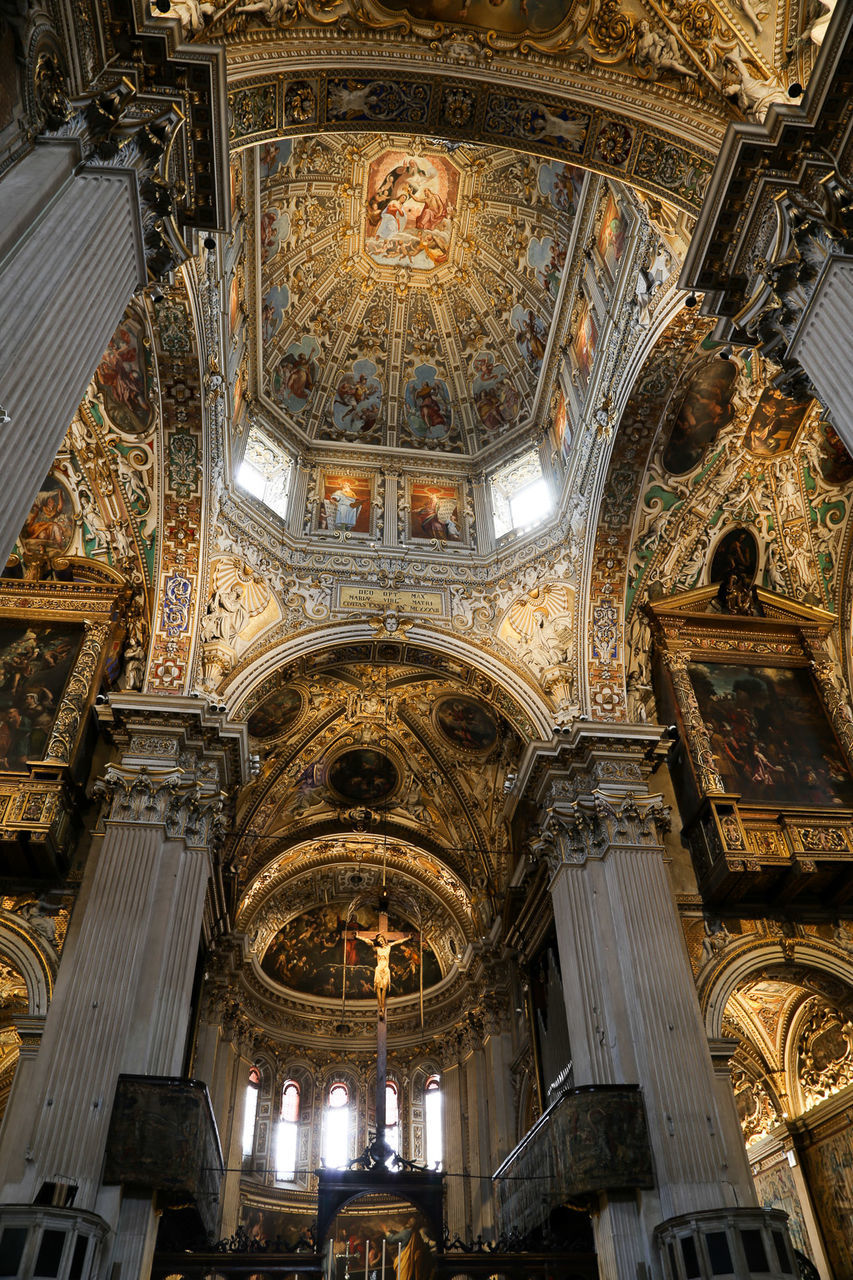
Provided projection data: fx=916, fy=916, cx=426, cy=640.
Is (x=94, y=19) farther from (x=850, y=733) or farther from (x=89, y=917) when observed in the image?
(x=850, y=733)

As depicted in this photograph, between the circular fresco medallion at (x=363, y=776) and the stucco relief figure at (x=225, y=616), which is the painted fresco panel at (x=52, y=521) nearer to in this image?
the stucco relief figure at (x=225, y=616)

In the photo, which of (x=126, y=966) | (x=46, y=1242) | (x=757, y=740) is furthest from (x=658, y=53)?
(x=46, y=1242)

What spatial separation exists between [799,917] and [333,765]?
11.0 m

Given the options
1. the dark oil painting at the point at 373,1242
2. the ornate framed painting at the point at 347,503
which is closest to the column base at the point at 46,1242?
the dark oil painting at the point at 373,1242

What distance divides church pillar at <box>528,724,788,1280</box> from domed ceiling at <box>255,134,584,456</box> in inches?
336

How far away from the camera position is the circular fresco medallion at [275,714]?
1830 centimetres

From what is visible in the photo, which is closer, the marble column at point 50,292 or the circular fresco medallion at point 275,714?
the marble column at point 50,292

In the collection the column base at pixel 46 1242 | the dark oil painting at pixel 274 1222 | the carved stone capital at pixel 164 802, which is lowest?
the column base at pixel 46 1242

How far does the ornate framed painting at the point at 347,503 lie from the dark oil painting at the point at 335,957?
498 inches

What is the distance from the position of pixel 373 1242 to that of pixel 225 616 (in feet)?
47.1

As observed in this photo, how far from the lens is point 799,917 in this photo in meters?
14.1

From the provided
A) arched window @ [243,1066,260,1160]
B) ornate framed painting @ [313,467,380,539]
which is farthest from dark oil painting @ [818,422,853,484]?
arched window @ [243,1066,260,1160]

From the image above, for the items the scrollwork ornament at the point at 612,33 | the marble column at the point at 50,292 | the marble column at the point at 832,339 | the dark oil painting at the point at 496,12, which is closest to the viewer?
the marble column at the point at 50,292

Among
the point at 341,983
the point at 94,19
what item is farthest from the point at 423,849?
the point at 94,19
